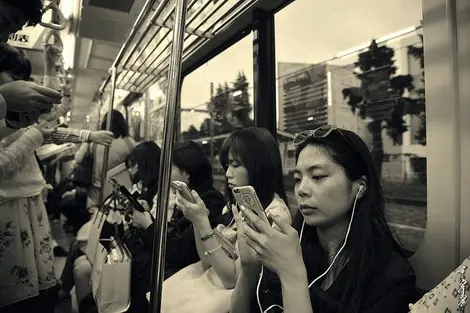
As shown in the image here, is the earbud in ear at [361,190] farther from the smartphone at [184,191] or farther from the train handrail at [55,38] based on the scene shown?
the train handrail at [55,38]

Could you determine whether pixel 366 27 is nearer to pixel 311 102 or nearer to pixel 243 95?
pixel 311 102

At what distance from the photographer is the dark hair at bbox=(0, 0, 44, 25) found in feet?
3.71

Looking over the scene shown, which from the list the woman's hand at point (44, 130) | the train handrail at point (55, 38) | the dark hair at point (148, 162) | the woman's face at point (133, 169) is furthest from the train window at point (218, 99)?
the train handrail at point (55, 38)

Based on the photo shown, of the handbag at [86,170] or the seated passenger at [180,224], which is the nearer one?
the seated passenger at [180,224]

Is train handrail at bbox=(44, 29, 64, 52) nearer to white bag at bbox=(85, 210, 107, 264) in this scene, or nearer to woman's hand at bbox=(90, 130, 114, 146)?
woman's hand at bbox=(90, 130, 114, 146)

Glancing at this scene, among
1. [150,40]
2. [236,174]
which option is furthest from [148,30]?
[236,174]

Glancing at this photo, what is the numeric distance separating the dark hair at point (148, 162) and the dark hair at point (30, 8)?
1.18m

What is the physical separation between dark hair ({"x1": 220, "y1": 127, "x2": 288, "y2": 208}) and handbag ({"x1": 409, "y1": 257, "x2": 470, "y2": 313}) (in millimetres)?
721

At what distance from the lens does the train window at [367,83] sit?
1216 mm

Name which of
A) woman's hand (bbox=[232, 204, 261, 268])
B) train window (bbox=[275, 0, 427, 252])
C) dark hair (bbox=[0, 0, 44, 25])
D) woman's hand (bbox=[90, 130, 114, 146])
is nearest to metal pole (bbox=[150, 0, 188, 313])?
woman's hand (bbox=[232, 204, 261, 268])

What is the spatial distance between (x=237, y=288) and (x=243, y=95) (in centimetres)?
150

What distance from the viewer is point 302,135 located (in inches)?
41.0

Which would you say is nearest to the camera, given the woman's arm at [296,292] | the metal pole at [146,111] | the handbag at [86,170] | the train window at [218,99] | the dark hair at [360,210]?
the woman's arm at [296,292]

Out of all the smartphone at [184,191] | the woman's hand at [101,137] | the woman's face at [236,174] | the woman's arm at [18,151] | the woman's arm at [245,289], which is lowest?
the woman's arm at [245,289]
